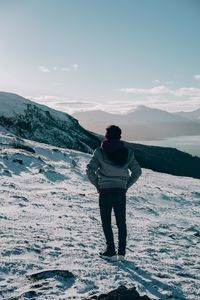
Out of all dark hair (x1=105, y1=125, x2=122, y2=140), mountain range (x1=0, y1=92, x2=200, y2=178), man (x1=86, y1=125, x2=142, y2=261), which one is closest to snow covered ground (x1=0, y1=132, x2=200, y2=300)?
man (x1=86, y1=125, x2=142, y2=261)

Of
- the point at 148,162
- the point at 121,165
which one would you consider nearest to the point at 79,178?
the point at 121,165

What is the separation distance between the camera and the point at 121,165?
7.42m

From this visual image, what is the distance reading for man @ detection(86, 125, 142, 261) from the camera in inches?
289

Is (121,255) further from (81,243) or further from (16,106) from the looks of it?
(16,106)

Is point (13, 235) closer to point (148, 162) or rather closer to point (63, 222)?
point (63, 222)

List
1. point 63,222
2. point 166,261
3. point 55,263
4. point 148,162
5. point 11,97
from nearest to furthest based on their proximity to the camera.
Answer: point 55,263, point 166,261, point 63,222, point 11,97, point 148,162

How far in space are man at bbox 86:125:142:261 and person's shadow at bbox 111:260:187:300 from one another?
14.2 inches

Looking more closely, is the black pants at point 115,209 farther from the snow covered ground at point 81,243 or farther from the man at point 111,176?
the snow covered ground at point 81,243

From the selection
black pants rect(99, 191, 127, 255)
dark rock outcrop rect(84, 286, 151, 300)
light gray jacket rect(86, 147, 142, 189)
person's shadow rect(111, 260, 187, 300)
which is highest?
light gray jacket rect(86, 147, 142, 189)

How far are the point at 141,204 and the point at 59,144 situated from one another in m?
35.5

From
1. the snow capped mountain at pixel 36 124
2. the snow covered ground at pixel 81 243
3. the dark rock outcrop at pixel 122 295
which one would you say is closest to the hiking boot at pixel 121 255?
the snow covered ground at pixel 81 243

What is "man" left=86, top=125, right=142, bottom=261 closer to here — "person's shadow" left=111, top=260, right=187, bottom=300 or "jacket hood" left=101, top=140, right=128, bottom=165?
"jacket hood" left=101, top=140, right=128, bottom=165

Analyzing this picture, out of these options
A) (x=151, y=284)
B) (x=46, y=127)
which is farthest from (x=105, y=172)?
(x=46, y=127)

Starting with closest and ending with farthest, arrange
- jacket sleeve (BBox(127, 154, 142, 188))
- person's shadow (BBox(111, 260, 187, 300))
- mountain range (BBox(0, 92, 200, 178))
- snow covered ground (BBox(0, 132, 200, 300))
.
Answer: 1. person's shadow (BBox(111, 260, 187, 300))
2. snow covered ground (BBox(0, 132, 200, 300))
3. jacket sleeve (BBox(127, 154, 142, 188))
4. mountain range (BBox(0, 92, 200, 178))
